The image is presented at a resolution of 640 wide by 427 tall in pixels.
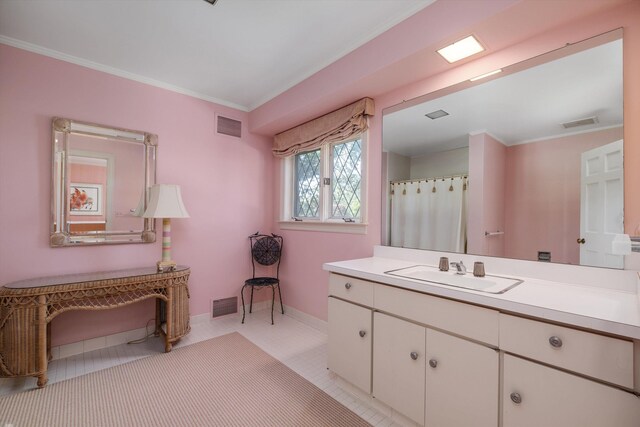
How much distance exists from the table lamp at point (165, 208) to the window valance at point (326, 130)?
4.52 ft

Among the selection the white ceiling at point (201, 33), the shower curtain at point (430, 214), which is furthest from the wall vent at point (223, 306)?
the white ceiling at point (201, 33)

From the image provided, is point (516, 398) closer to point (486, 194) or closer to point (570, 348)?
point (570, 348)

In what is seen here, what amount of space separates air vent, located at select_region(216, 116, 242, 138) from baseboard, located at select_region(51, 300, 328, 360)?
2122mm

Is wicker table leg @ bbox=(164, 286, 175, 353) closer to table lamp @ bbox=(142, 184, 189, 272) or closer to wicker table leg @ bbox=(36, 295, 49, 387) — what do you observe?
table lamp @ bbox=(142, 184, 189, 272)

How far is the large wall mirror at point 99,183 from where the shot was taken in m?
2.35

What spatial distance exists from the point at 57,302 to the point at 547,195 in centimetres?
332

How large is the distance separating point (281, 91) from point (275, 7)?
1.14m

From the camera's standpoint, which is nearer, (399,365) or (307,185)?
(399,365)

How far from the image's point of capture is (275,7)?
1.82 meters

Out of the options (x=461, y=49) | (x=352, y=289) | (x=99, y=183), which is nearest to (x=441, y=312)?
(x=352, y=289)

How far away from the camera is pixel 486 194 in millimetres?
1824

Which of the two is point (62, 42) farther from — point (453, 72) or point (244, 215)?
point (453, 72)

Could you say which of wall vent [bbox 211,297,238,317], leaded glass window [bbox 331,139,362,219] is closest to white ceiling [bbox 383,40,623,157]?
leaded glass window [bbox 331,139,362,219]

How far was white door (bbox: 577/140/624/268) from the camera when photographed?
4.51 feet
